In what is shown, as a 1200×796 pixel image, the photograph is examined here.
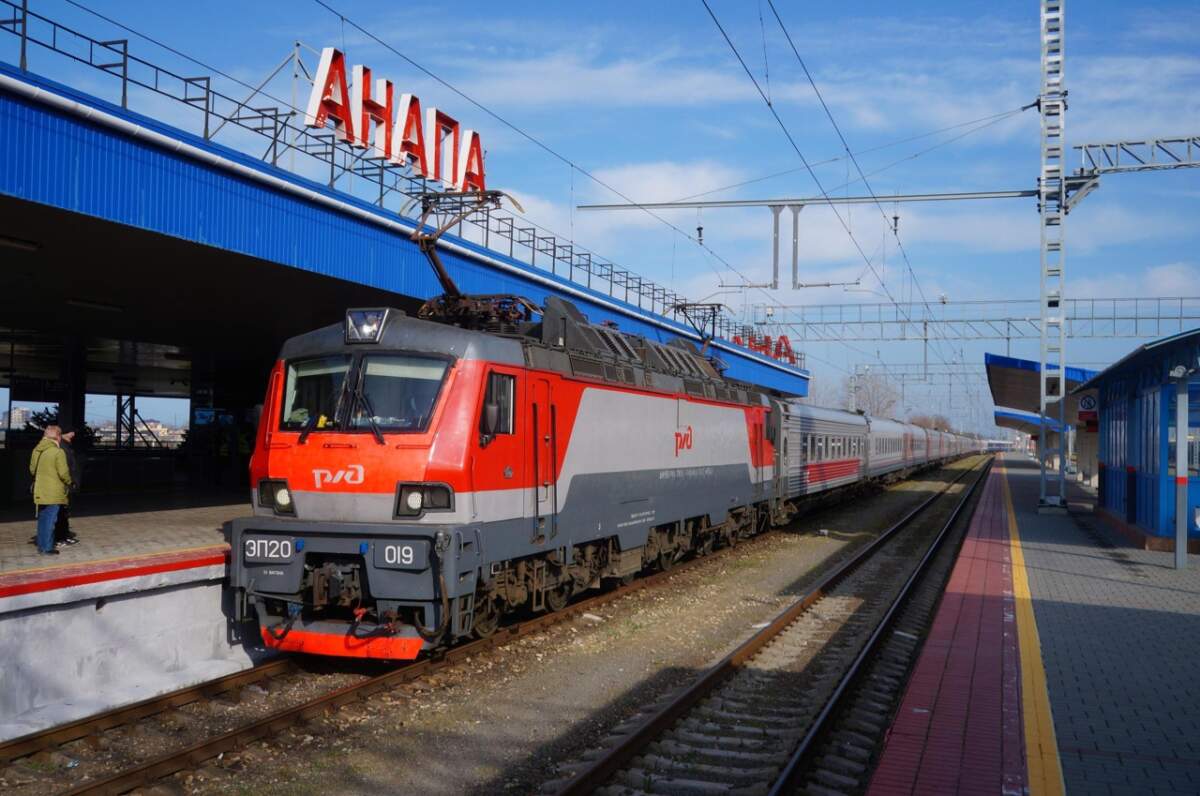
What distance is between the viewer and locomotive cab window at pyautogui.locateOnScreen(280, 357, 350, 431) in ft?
30.3

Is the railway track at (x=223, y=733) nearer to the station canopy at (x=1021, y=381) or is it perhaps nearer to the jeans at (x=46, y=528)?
the jeans at (x=46, y=528)

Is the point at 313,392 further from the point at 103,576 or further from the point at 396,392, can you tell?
the point at 103,576

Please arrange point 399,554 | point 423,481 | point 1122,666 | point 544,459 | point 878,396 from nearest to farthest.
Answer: point 399,554 → point 423,481 → point 1122,666 → point 544,459 → point 878,396

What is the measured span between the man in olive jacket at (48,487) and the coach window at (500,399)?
532 cm

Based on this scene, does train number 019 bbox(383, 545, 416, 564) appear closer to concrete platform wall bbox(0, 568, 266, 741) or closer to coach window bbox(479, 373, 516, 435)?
coach window bbox(479, 373, 516, 435)

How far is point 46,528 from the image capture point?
422 inches

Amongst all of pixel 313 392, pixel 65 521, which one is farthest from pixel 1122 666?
pixel 65 521

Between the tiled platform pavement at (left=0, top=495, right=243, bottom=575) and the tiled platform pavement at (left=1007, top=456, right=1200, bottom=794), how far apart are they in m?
9.14

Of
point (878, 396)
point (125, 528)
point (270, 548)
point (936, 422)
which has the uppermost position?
point (878, 396)

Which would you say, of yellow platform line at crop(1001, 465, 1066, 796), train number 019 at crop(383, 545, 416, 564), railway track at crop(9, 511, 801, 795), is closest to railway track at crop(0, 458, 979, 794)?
railway track at crop(9, 511, 801, 795)

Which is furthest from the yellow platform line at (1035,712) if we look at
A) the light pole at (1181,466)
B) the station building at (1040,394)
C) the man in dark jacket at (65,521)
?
the station building at (1040,394)

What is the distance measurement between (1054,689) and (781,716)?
7.64 feet

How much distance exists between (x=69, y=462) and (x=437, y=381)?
5.77 meters

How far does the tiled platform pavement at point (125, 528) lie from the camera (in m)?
10.7
